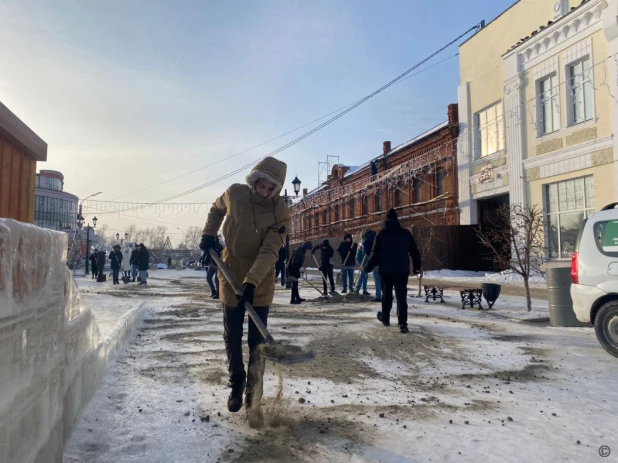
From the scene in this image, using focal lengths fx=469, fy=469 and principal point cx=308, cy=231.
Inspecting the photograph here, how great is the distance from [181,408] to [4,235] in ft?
7.10

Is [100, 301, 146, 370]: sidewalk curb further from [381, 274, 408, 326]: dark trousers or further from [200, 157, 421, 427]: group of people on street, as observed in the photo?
[381, 274, 408, 326]: dark trousers

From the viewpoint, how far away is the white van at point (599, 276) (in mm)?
5340

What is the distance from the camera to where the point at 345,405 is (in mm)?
3584

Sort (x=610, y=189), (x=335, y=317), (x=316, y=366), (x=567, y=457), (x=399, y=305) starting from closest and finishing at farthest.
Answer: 1. (x=567, y=457)
2. (x=316, y=366)
3. (x=399, y=305)
4. (x=335, y=317)
5. (x=610, y=189)

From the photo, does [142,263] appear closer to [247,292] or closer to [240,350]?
[240,350]

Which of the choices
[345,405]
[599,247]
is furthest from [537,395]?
[599,247]

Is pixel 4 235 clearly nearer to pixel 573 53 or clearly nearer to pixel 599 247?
pixel 599 247

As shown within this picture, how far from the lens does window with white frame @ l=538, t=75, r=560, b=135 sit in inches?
640

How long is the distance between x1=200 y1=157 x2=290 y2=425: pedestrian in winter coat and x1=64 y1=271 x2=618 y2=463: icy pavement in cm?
27

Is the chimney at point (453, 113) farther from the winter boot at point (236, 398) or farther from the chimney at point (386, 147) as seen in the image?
the winter boot at point (236, 398)

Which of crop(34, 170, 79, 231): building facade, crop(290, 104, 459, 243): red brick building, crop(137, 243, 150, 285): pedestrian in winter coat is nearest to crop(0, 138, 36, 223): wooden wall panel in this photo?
crop(137, 243, 150, 285): pedestrian in winter coat

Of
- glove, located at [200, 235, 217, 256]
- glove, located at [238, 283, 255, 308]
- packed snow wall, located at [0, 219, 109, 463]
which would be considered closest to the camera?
packed snow wall, located at [0, 219, 109, 463]

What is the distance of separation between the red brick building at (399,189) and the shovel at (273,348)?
20.4m

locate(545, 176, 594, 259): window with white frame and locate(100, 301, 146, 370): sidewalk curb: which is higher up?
locate(545, 176, 594, 259): window with white frame
